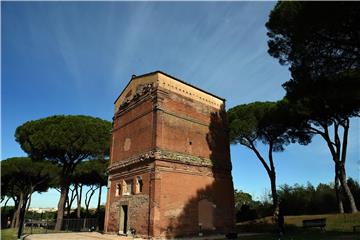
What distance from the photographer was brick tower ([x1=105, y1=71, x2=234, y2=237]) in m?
16.1

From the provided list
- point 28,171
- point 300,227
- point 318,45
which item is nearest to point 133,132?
point 318,45

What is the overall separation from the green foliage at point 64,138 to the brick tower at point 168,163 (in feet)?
14.4

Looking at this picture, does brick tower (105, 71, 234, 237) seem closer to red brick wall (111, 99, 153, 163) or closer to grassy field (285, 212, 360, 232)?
red brick wall (111, 99, 153, 163)

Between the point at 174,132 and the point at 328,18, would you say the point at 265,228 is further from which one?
the point at 328,18

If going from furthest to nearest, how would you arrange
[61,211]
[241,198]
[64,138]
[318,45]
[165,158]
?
[241,198] < [61,211] < [64,138] < [165,158] < [318,45]

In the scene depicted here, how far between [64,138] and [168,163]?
37.6ft

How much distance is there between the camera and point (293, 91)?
47.2 ft

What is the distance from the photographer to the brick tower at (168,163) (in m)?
16.1

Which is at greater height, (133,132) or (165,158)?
(133,132)

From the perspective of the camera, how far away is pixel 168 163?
16641 mm

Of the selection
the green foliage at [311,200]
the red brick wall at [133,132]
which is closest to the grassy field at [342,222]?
the green foliage at [311,200]

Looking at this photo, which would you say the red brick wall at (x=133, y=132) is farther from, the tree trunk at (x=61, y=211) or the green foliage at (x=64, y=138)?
the tree trunk at (x=61, y=211)

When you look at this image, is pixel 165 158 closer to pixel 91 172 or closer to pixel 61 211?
pixel 61 211

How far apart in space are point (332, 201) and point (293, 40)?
795 inches
